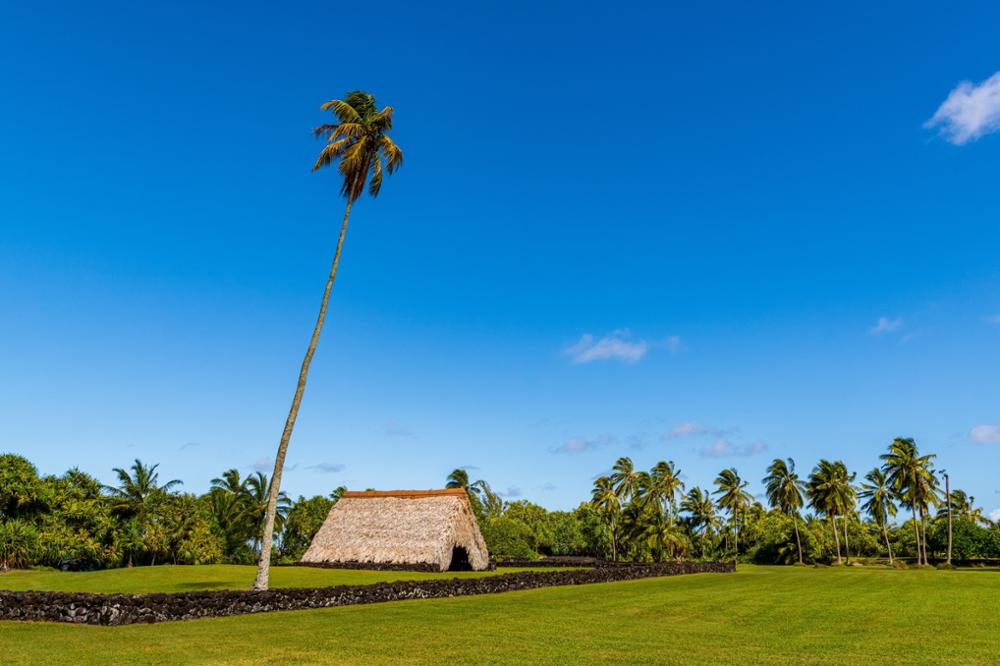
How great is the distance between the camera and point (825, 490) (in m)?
83.0

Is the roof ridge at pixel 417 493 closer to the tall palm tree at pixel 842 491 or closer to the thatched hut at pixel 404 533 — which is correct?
the thatched hut at pixel 404 533

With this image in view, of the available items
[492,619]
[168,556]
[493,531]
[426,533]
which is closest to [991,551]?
[493,531]

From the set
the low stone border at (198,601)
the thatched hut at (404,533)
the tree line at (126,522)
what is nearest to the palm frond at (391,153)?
the low stone border at (198,601)

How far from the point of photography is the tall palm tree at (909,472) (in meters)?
76.8

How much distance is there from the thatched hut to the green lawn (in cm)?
412

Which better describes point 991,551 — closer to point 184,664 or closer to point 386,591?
point 386,591

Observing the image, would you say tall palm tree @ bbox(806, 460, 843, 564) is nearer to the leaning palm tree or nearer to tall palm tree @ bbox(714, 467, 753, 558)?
tall palm tree @ bbox(714, 467, 753, 558)

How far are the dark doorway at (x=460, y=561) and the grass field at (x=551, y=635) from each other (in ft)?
77.2

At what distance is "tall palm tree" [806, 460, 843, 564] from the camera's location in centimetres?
8162

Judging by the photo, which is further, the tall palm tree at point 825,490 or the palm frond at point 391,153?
the tall palm tree at point 825,490

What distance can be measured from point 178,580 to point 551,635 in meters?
23.7

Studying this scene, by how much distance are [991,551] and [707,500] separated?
108 feet

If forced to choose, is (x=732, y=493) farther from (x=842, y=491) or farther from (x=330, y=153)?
(x=330, y=153)

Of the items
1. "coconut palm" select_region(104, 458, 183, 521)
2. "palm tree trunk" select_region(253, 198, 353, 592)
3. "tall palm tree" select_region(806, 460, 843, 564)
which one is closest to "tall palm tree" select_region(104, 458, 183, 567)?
"coconut palm" select_region(104, 458, 183, 521)
